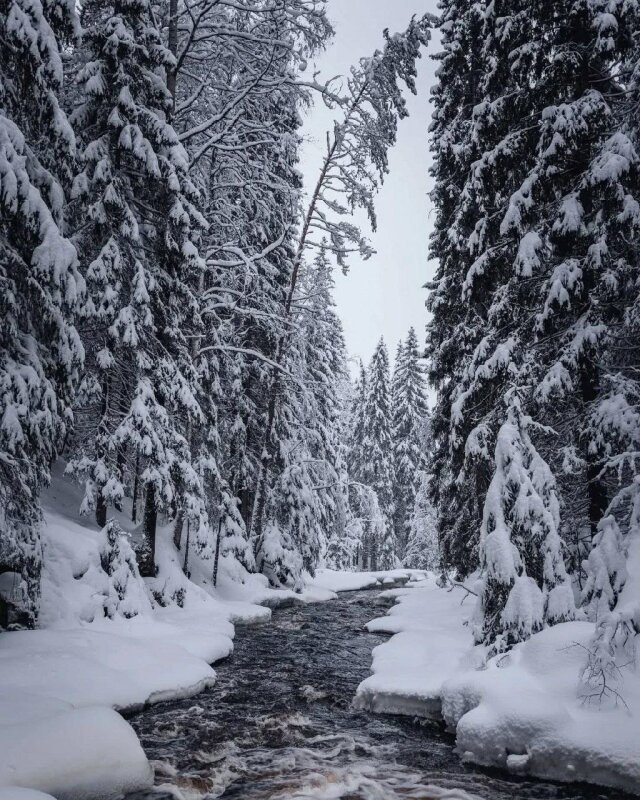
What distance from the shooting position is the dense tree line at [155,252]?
778 centimetres

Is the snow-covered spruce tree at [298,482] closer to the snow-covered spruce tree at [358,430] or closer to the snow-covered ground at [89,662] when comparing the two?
the snow-covered ground at [89,662]

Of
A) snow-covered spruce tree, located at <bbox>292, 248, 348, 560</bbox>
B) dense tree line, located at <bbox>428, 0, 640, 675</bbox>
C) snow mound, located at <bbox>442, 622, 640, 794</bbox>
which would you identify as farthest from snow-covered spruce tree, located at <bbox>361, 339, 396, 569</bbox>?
snow mound, located at <bbox>442, 622, 640, 794</bbox>

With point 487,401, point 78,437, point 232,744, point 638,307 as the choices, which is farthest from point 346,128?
point 232,744

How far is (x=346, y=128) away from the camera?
14164 millimetres

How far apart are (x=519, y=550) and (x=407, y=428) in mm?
34874

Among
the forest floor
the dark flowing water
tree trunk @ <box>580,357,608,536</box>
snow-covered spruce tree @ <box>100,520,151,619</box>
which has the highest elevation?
tree trunk @ <box>580,357,608,536</box>

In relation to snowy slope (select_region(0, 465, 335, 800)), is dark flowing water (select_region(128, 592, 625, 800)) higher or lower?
lower

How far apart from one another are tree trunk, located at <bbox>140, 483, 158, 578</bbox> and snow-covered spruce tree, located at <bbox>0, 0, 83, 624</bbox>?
13.8 feet

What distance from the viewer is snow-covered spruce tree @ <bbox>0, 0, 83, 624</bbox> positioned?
23.4 feet

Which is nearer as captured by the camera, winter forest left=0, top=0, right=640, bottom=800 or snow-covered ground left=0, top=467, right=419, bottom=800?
snow-covered ground left=0, top=467, right=419, bottom=800

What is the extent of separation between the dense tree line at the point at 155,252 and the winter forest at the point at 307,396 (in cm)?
7

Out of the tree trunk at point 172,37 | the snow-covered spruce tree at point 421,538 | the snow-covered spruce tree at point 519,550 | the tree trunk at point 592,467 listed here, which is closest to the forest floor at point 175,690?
the snow-covered spruce tree at point 519,550

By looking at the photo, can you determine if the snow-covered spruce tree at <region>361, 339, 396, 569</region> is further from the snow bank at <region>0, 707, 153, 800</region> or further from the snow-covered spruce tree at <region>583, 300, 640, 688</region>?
the snow bank at <region>0, 707, 153, 800</region>

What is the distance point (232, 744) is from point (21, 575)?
4.39 m
